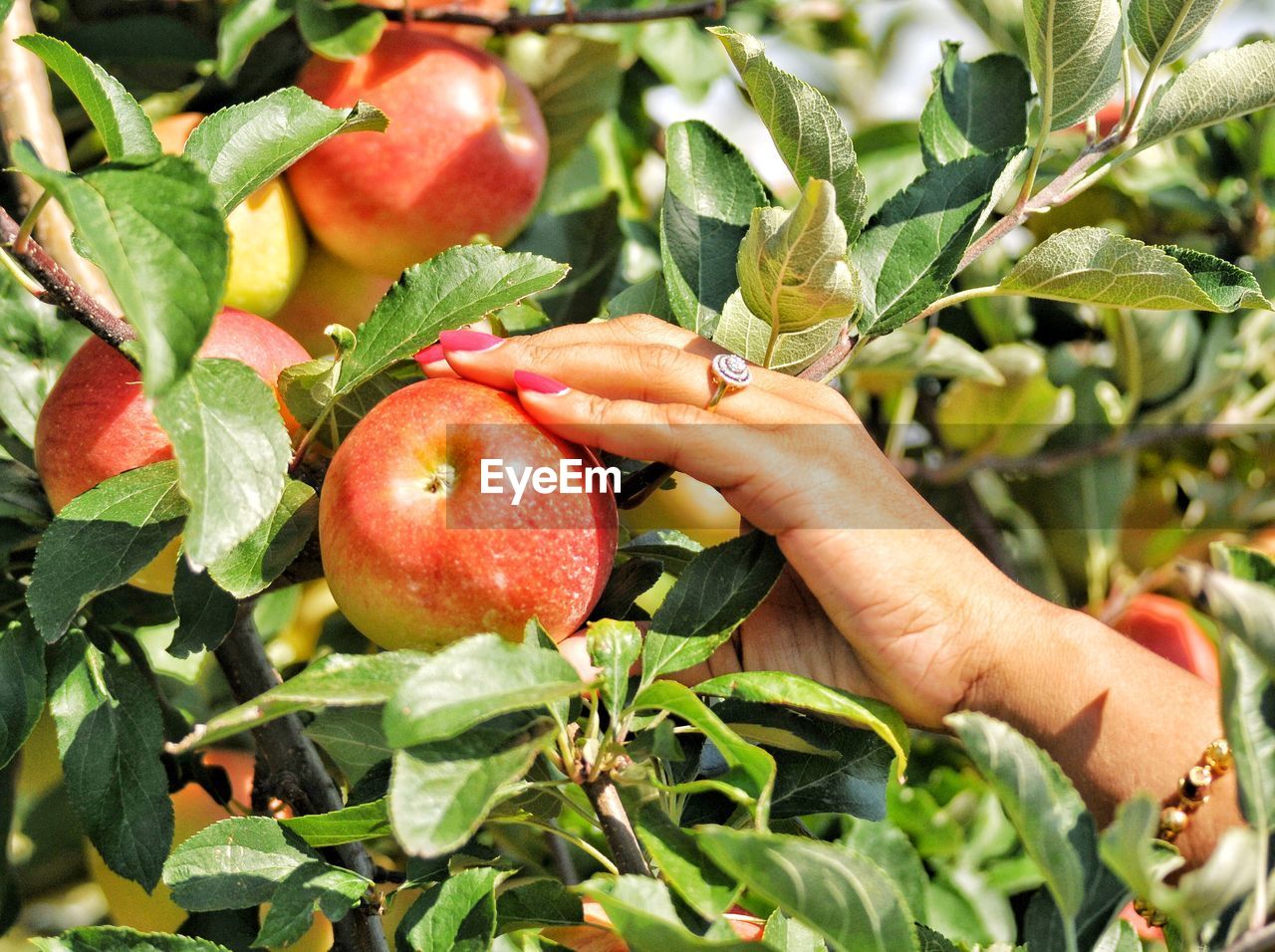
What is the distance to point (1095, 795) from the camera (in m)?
0.72

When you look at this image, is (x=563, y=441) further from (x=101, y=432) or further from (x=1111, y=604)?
(x=1111, y=604)

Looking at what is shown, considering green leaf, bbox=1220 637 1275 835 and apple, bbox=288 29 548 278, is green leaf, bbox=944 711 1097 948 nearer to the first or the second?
green leaf, bbox=1220 637 1275 835

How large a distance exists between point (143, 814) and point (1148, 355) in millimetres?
1275

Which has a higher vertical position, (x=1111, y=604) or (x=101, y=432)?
(x=101, y=432)

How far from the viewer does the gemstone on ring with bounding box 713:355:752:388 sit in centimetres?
72

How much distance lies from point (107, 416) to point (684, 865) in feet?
1.58

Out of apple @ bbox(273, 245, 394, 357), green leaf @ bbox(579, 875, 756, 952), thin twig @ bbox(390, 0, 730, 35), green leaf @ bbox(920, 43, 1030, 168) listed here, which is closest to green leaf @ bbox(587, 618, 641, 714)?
green leaf @ bbox(579, 875, 756, 952)

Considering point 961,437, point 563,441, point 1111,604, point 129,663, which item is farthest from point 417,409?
point 1111,604

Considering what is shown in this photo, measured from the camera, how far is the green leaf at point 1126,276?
75 centimetres

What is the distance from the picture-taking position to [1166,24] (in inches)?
31.2

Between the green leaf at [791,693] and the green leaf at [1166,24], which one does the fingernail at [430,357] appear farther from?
the green leaf at [1166,24]

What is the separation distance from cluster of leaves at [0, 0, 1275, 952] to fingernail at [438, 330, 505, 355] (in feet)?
0.07

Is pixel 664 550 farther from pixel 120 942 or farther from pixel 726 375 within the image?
pixel 120 942

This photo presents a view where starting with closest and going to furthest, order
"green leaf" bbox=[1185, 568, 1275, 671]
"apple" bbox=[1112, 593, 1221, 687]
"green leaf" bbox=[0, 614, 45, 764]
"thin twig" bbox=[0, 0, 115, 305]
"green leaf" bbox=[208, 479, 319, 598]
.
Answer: "green leaf" bbox=[1185, 568, 1275, 671] → "green leaf" bbox=[208, 479, 319, 598] → "green leaf" bbox=[0, 614, 45, 764] → "thin twig" bbox=[0, 0, 115, 305] → "apple" bbox=[1112, 593, 1221, 687]
